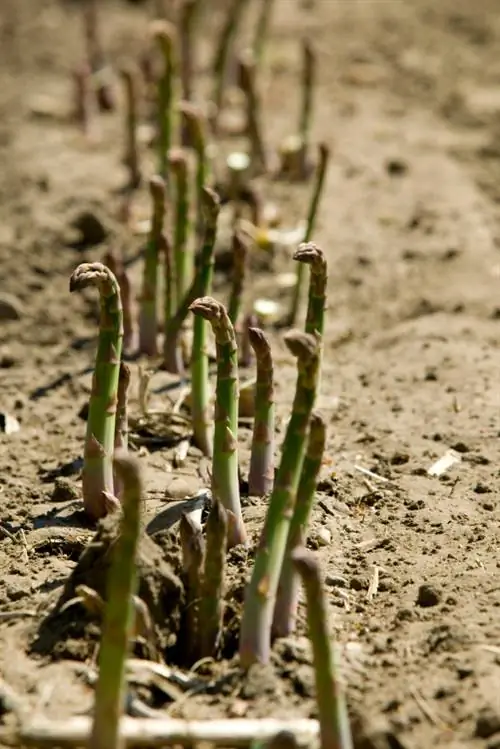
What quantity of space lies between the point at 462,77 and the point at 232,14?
8.26 feet

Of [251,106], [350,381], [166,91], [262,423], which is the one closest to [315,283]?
[262,423]

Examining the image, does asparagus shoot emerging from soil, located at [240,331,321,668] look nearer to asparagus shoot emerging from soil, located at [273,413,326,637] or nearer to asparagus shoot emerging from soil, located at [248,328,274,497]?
asparagus shoot emerging from soil, located at [273,413,326,637]

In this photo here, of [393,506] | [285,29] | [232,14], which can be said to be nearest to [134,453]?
[393,506]

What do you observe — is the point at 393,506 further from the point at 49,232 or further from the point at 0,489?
the point at 49,232

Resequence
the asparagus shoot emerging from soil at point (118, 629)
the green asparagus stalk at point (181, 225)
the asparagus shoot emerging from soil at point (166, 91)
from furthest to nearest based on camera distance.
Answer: the asparagus shoot emerging from soil at point (166, 91) < the green asparagus stalk at point (181, 225) < the asparagus shoot emerging from soil at point (118, 629)

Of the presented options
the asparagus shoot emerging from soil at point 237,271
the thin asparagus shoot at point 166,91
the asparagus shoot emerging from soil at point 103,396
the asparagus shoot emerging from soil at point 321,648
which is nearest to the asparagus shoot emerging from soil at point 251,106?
the thin asparagus shoot at point 166,91

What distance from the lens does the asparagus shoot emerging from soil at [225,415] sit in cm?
357

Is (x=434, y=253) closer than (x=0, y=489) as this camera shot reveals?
No

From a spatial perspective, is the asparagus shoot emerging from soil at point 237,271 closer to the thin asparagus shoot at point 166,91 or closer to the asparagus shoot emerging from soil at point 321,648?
the thin asparagus shoot at point 166,91

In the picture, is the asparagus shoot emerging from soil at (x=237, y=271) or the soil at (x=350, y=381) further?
the asparagus shoot emerging from soil at (x=237, y=271)

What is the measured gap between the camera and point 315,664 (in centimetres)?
269

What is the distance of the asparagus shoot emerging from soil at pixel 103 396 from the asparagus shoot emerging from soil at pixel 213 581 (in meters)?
0.67

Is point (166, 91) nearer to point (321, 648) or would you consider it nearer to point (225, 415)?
point (225, 415)

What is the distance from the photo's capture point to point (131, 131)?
721 centimetres
